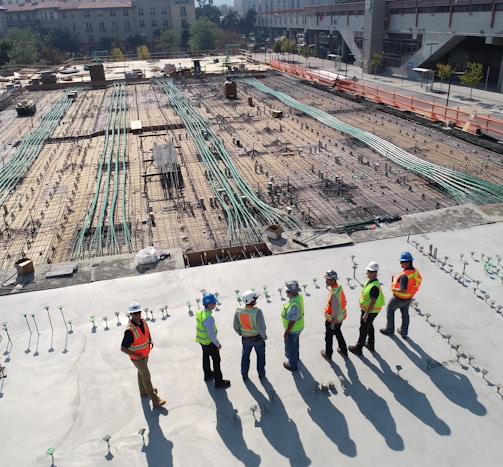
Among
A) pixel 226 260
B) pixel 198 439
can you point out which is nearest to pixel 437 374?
pixel 198 439

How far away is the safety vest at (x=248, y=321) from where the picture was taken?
5188 mm

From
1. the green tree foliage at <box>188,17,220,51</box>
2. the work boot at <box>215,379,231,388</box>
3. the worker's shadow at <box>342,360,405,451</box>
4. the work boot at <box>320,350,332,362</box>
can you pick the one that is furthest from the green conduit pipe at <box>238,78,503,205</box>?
the green tree foliage at <box>188,17,220,51</box>

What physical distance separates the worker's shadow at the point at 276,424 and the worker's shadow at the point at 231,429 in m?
0.23

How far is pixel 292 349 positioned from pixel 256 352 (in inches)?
18.6

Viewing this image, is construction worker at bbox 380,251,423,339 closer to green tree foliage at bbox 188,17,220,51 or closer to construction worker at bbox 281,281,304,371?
construction worker at bbox 281,281,304,371

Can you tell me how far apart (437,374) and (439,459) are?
1.28 m

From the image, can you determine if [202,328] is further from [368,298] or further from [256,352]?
[368,298]

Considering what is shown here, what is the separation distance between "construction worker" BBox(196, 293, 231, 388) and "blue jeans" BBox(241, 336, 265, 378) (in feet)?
0.96

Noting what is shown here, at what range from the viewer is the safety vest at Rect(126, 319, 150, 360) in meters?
4.99

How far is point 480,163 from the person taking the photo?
48.2 ft

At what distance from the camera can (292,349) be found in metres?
5.68

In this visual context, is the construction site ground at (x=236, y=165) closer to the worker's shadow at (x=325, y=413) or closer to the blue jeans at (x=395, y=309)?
the blue jeans at (x=395, y=309)

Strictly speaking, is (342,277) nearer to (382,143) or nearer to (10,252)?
(10,252)

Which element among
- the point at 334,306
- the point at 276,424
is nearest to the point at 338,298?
the point at 334,306
